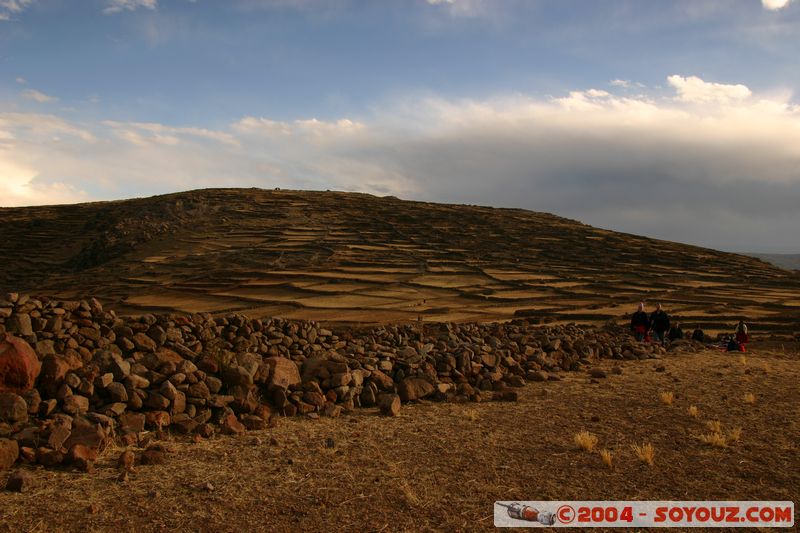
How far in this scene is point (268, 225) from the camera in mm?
33125

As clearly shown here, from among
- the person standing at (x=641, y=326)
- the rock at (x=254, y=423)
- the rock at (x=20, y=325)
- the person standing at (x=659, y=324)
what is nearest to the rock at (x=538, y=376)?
the rock at (x=254, y=423)

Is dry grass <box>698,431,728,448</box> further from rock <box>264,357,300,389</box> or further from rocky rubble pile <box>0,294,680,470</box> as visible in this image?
rock <box>264,357,300,389</box>

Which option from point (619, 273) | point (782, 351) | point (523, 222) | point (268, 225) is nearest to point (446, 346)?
point (782, 351)

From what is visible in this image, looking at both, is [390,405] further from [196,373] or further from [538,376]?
[538,376]

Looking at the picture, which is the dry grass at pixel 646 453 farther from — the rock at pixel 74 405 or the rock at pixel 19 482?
the rock at pixel 74 405

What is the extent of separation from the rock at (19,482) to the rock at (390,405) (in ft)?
13.2

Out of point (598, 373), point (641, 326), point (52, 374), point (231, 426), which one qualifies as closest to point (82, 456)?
point (231, 426)

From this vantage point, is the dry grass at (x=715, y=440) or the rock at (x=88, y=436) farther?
the dry grass at (x=715, y=440)

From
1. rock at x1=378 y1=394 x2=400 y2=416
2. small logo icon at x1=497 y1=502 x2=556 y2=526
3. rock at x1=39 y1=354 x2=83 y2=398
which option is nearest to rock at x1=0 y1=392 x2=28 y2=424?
rock at x1=39 y1=354 x2=83 y2=398

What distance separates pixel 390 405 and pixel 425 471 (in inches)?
81.5

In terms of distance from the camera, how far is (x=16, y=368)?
6.02m

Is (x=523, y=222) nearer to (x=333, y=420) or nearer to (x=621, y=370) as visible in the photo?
(x=621, y=370)

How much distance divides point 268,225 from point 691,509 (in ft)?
101

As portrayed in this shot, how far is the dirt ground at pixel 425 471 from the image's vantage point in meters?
4.20
